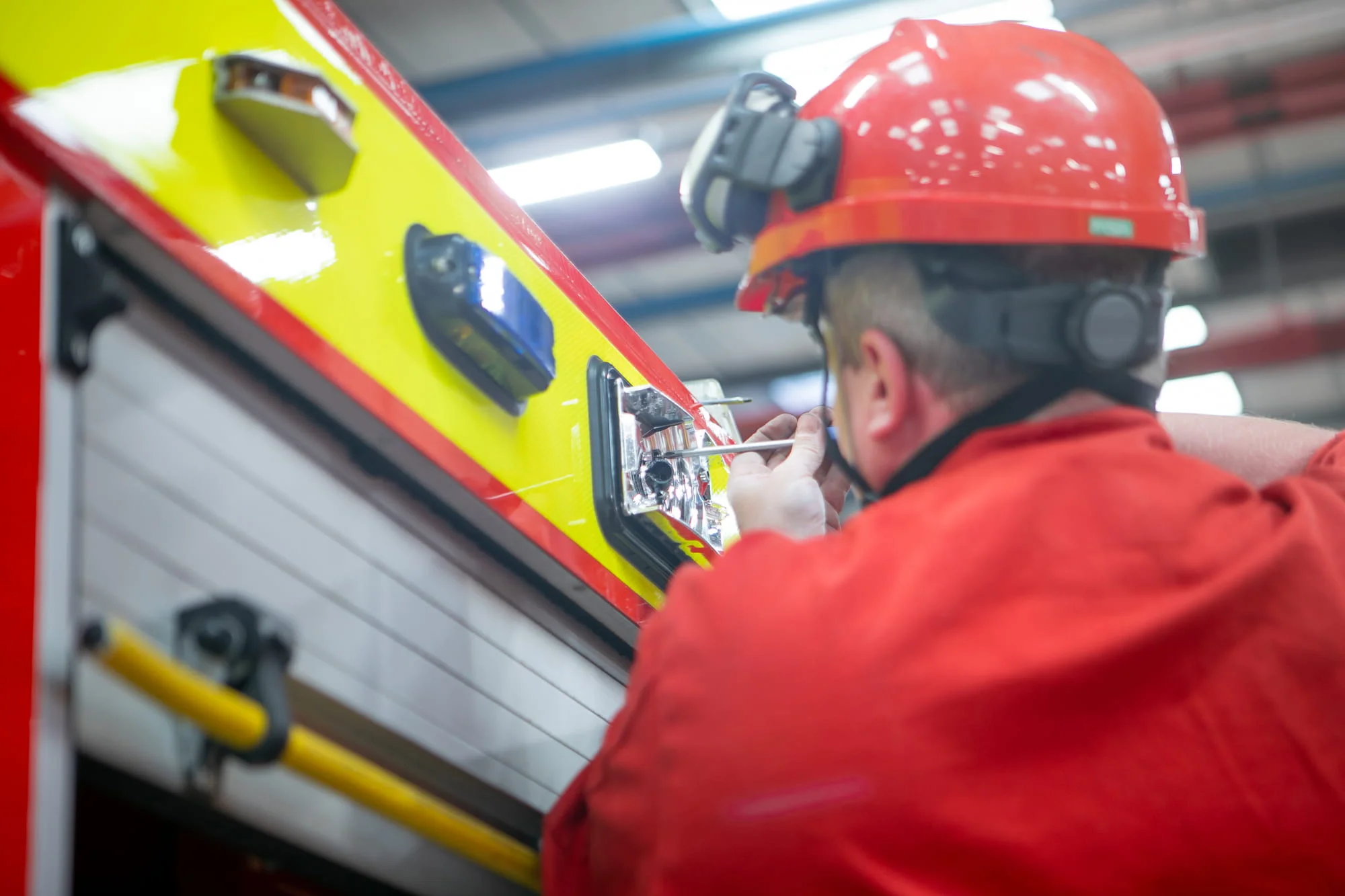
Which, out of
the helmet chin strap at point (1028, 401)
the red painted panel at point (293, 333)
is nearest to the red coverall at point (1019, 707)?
the helmet chin strap at point (1028, 401)

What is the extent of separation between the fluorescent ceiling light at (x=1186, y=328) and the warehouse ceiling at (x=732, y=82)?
0.66ft

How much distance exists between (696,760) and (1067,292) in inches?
21.5

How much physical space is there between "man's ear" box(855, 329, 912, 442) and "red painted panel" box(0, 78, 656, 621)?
16.2 inches

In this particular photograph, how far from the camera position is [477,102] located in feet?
15.9

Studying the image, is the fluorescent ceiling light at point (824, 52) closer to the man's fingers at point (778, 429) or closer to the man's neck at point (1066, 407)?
the man's fingers at point (778, 429)

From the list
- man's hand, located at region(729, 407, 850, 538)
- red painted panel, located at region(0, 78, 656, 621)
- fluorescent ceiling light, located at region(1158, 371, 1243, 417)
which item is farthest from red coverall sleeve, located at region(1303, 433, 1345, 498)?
fluorescent ceiling light, located at region(1158, 371, 1243, 417)

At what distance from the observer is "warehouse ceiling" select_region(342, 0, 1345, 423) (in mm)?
4258

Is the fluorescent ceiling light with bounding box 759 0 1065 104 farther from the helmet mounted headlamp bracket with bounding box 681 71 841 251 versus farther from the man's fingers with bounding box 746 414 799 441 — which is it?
the helmet mounted headlamp bracket with bounding box 681 71 841 251

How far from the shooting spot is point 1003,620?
0.95 meters

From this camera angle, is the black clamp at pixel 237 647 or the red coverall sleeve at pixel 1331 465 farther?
the red coverall sleeve at pixel 1331 465

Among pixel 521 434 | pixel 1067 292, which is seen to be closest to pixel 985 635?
pixel 1067 292

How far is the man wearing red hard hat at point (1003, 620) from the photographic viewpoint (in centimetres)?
92

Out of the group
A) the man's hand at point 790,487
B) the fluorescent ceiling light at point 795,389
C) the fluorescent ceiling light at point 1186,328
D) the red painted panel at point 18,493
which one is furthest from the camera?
the fluorescent ceiling light at point 795,389

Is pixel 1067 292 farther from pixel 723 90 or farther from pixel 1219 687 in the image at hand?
pixel 723 90
